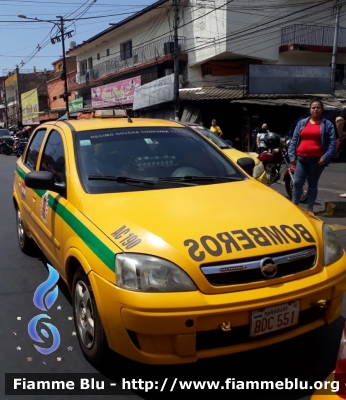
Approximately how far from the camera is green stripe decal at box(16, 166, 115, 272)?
8.54 ft

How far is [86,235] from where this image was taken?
A: 2.91 m

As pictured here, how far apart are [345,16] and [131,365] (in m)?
27.9

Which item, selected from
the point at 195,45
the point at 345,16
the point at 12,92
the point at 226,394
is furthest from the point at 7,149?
the point at 12,92

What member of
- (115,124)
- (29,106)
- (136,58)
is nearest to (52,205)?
(115,124)

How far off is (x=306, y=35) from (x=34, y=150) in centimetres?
2268

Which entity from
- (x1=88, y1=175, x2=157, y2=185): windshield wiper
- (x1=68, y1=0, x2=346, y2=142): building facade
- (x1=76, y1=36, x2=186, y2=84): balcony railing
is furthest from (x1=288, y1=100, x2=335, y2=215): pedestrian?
(x1=76, y1=36, x2=186, y2=84): balcony railing

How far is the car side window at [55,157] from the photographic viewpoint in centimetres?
373

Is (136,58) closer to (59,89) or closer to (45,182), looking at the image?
(59,89)

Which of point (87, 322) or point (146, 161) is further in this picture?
point (146, 161)

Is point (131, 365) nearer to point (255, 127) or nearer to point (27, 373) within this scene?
point (27, 373)

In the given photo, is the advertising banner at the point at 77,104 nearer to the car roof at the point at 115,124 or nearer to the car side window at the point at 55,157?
the car side window at the point at 55,157

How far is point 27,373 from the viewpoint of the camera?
2.92 m

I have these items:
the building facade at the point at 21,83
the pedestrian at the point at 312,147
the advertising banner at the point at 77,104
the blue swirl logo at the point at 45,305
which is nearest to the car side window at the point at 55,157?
the blue swirl logo at the point at 45,305

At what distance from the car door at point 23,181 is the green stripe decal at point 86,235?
3.03ft
